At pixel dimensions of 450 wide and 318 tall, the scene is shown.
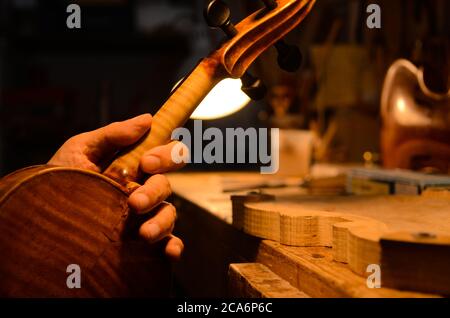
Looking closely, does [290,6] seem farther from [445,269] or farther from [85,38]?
[85,38]

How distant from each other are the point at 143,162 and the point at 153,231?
0.17 m

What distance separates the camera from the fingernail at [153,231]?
3.46 feet

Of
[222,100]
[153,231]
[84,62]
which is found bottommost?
[153,231]

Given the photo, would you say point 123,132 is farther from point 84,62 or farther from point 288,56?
point 84,62

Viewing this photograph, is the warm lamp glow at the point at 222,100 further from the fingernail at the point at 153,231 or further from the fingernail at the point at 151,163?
the fingernail at the point at 153,231

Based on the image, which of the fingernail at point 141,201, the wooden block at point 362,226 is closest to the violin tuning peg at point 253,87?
the wooden block at point 362,226

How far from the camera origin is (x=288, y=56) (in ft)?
4.73

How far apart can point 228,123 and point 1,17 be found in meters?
3.90

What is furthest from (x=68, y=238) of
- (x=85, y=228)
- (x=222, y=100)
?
(x=222, y=100)

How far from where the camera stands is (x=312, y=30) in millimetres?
4688

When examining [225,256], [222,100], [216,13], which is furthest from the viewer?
[222,100]

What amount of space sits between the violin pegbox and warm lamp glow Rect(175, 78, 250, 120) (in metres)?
0.65

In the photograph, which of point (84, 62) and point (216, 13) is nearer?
point (216, 13)

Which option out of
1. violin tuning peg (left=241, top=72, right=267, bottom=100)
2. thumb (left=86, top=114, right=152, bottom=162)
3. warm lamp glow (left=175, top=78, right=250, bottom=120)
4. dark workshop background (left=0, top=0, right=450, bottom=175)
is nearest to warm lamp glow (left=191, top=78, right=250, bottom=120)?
warm lamp glow (left=175, top=78, right=250, bottom=120)
